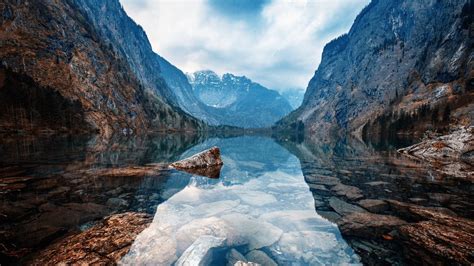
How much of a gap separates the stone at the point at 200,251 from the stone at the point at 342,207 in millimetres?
6774

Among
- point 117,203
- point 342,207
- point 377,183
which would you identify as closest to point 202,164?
point 117,203

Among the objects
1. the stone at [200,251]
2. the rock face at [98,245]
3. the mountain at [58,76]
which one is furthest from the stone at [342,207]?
the mountain at [58,76]

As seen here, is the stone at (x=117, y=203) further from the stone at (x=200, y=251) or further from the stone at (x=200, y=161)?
the stone at (x=200, y=161)

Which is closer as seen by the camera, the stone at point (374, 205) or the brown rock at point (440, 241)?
the brown rock at point (440, 241)

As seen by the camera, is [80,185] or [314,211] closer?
[314,211]

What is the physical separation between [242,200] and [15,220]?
407 inches

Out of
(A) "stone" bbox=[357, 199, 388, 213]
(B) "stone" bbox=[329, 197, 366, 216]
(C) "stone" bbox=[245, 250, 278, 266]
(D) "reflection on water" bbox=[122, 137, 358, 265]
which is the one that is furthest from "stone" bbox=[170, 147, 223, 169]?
(C) "stone" bbox=[245, 250, 278, 266]

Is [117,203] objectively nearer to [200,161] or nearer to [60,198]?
[60,198]

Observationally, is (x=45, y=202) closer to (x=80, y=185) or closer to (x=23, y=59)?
(x=80, y=185)

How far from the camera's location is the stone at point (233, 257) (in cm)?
744

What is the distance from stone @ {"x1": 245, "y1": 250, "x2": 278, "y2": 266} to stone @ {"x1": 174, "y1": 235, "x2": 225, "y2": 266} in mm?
1088

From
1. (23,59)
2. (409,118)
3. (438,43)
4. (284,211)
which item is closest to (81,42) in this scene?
(23,59)

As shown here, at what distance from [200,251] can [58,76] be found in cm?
13187

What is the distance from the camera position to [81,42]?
14112cm
